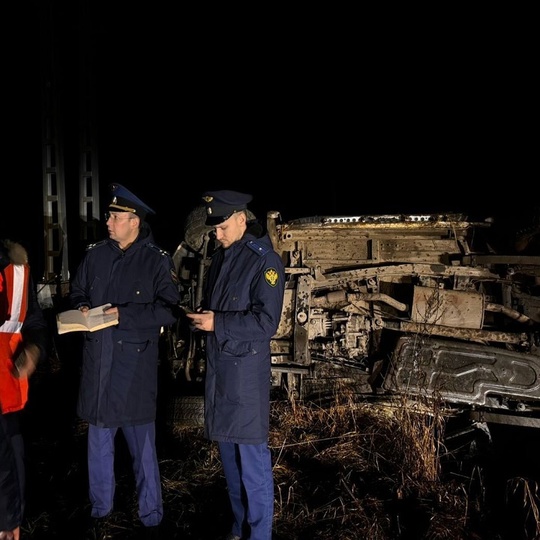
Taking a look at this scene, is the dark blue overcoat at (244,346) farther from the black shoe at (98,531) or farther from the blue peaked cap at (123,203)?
the black shoe at (98,531)

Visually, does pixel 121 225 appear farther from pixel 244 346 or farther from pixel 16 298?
pixel 244 346

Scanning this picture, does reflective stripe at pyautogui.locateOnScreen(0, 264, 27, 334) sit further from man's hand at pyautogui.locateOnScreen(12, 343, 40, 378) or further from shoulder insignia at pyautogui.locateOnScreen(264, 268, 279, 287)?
shoulder insignia at pyautogui.locateOnScreen(264, 268, 279, 287)

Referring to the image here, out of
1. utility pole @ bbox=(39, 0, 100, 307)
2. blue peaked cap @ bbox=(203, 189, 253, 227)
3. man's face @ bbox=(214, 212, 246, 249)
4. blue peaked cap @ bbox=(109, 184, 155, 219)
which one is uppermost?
utility pole @ bbox=(39, 0, 100, 307)

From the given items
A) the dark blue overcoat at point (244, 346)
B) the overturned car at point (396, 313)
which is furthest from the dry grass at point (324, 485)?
the dark blue overcoat at point (244, 346)

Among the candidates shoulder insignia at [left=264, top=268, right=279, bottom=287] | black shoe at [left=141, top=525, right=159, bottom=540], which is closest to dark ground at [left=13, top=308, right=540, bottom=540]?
black shoe at [left=141, top=525, right=159, bottom=540]

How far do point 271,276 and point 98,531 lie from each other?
2.01 metres

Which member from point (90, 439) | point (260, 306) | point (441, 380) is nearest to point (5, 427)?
point (90, 439)

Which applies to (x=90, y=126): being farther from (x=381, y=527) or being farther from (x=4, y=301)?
(x=381, y=527)

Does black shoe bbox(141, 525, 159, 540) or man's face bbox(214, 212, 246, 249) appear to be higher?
man's face bbox(214, 212, 246, 249)

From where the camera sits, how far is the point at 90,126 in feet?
26.3

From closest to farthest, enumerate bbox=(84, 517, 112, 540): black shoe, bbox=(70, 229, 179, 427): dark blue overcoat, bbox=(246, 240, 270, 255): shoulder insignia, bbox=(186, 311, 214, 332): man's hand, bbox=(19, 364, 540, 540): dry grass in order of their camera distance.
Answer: bbox=(186, 311, 214, 332): man's hand, bbox=(246, 240, 270, 255): shoulder insignia, bbox=(70, 229, 179, 427): dark blue overcoat, bbox=(84, 517, 112, 540): black shoe, bbox=(19, 364, 540, 540): dry grass

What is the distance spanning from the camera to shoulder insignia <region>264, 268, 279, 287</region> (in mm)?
2580

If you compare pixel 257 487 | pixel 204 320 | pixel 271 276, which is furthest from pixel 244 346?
pixel 257 487

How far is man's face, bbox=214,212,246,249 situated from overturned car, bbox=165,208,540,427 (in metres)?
2.67
